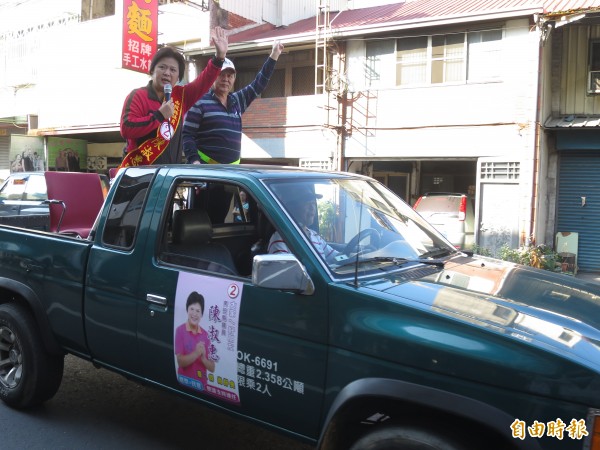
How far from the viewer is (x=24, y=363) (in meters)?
3.69

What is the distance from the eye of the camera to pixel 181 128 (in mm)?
4828

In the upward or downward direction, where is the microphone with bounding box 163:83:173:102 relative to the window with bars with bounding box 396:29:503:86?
downward

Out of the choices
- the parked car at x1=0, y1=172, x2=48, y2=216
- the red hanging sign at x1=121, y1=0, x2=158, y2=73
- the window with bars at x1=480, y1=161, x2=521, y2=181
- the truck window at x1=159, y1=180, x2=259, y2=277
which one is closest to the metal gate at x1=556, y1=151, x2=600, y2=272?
the window with bars at x1=480, y1=161, x2=521, y2=181

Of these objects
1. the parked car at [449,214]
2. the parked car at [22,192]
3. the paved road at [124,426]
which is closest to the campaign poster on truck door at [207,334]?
the paved road at [124,426]

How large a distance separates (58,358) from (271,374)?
2002mm

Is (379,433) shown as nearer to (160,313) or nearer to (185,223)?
(160,313)

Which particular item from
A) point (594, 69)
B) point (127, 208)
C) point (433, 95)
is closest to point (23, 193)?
point (127, 208)

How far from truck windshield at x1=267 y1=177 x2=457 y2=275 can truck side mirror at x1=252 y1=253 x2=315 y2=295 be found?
0.16 m

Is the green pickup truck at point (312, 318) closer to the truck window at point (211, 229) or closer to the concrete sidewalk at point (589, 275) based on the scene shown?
the truck window at point (211, 229)

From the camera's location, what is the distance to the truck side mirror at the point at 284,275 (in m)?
2.35

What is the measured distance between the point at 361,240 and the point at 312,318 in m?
0.64

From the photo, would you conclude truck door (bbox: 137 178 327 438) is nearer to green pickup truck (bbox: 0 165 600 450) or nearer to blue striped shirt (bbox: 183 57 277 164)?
green pickup truck (bbox: 0 165 600 450)

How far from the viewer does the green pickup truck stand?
196 cm

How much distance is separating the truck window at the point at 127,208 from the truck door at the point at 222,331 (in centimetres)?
20
